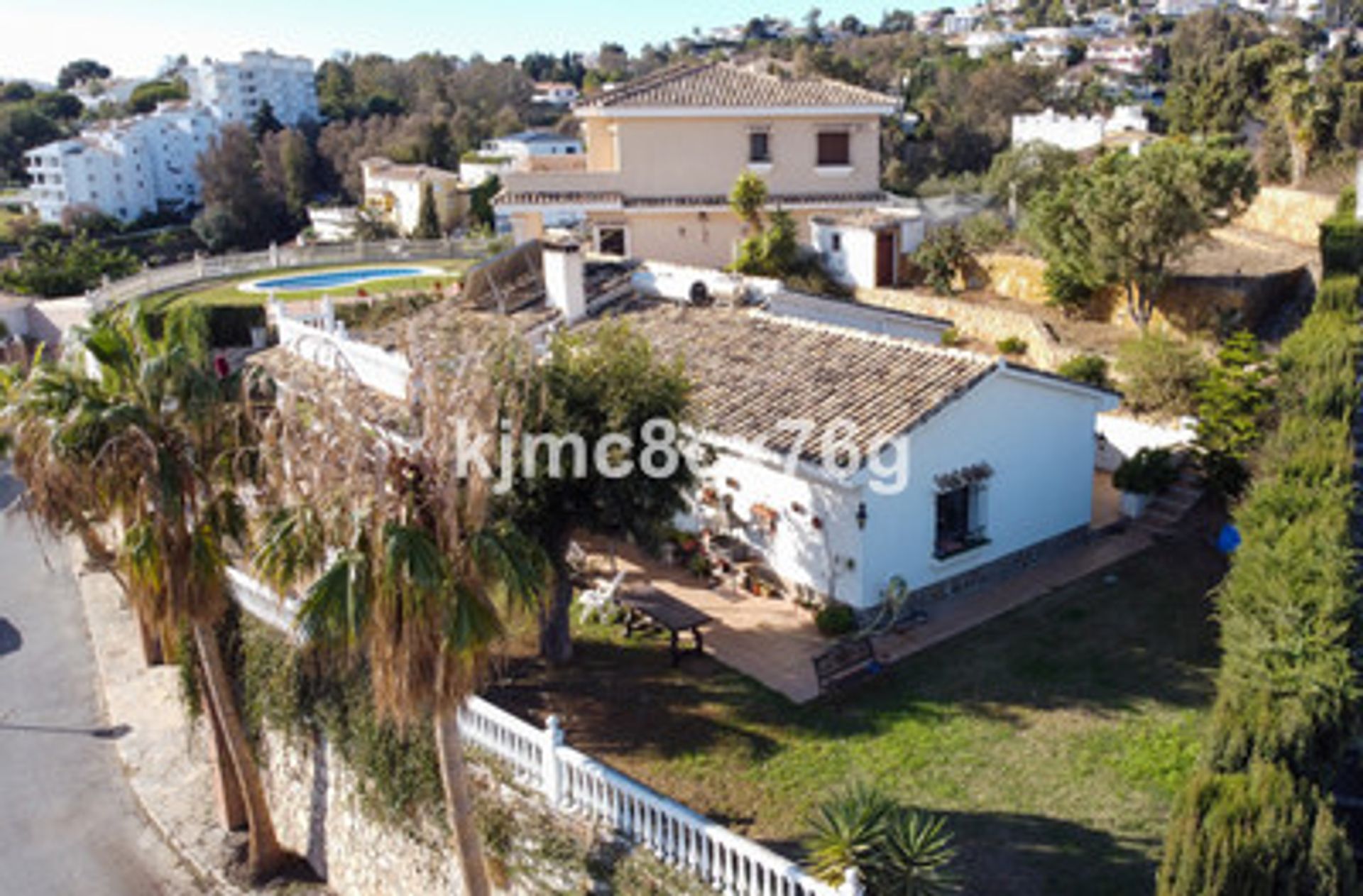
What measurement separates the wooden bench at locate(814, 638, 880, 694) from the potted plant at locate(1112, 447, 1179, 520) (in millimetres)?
7713

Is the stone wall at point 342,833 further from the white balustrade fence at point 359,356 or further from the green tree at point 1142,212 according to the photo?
the green tree at point 1142,212

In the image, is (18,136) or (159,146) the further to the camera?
(18,136)

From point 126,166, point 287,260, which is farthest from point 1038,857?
point 126,166

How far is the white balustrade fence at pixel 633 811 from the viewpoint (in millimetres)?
10570

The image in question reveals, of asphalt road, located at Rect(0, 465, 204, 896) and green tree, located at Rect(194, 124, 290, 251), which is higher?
green tree, located at Rect(194, 124, 290, 251)

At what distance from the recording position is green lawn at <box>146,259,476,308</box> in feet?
144

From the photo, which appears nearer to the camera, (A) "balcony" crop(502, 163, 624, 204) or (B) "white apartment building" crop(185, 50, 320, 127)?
(A) "balcony" crop(502, 163, 624, 204)

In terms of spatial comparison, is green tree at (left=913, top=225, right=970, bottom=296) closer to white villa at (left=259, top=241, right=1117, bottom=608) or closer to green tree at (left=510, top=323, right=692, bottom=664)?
white villa at (left=259, top=241, right=1117, bottom=608)

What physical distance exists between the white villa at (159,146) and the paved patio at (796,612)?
113m

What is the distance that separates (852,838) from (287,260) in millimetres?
47120

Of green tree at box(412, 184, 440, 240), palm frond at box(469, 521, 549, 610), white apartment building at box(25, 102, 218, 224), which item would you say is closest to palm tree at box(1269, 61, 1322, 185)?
palm frond at box(469, 521, 549, 610)

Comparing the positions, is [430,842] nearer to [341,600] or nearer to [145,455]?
[341,600]

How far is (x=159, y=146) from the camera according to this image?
132875 mm

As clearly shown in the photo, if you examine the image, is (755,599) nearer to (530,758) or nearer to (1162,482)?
(530,758)
